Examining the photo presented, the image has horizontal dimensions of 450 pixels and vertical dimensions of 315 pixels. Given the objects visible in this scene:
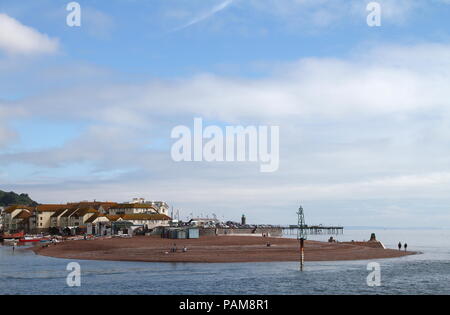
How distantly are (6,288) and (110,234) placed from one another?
9088cm

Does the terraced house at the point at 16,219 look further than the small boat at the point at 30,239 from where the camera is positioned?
Yes

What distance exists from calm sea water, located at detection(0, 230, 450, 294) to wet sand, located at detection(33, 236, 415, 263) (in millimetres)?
5827

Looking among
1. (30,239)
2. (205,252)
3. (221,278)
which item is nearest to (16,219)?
(30,239)

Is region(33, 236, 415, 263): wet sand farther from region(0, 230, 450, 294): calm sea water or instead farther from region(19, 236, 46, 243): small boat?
region(19, 236, 46, 243): small boat

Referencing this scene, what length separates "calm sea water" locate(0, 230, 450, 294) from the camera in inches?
1880

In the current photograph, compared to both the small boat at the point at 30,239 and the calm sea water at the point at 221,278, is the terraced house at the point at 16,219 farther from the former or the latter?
the calm sea water at the point at 221,278

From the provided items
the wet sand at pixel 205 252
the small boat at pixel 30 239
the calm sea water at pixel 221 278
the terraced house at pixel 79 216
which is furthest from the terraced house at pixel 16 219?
the calm sea water at pixel 221 278

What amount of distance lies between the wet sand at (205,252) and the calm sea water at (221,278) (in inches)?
229

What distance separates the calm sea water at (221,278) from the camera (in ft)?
157

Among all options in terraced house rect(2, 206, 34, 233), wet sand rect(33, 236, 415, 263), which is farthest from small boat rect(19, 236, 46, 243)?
terraced house rect(2, 206, 34, 233)
